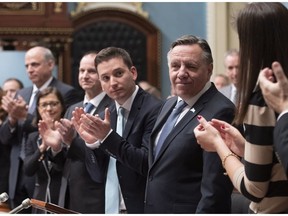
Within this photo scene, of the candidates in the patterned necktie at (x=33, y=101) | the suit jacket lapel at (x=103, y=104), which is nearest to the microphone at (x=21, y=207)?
the suit jacket lapel at (x=103, y=104)

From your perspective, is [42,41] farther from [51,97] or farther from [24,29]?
[51,97]

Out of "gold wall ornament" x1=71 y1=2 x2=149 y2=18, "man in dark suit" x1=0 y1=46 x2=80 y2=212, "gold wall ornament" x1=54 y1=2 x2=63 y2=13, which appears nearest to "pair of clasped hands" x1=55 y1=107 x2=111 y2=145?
"man in dark suit" x1=0 y1=46 x2=80 y2=212

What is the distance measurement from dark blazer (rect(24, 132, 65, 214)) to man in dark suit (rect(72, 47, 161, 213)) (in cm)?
57

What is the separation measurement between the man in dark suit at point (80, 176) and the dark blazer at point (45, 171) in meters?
0.06

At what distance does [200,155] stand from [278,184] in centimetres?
85

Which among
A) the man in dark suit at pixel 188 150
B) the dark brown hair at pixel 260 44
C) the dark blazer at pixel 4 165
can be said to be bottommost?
the dark blazer at pixel 4 165

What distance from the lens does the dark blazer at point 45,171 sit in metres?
4.35

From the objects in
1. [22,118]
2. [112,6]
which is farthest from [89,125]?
[112,6]

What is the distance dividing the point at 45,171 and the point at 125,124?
0.94 m

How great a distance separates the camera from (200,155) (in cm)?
303

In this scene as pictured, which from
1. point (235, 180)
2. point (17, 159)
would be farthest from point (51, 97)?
point (235, 180)

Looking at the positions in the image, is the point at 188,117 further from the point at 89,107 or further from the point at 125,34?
the point at 125,34

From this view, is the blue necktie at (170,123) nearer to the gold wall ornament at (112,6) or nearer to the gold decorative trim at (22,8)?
the gold decorative trim at (22,8)

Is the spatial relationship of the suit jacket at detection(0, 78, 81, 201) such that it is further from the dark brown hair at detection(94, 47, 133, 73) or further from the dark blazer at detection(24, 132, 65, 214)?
the dark brown hair at detection(94, 47, 133, 73)
